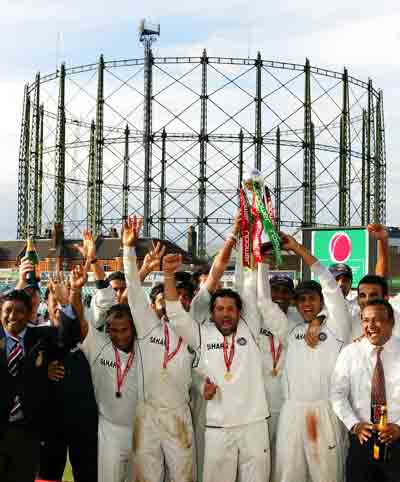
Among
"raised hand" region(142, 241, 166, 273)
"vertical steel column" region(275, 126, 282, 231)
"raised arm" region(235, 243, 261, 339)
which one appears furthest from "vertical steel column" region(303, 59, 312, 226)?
"raised arm" region(235, 243, 261, 339)

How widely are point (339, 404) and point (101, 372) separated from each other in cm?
129

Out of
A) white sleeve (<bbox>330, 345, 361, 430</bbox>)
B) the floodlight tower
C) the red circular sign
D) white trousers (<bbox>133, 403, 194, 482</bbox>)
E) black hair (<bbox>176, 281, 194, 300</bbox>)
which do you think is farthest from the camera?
the floodlight tower

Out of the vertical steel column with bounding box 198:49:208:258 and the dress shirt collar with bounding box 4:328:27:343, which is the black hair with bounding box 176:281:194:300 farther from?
the vertical steel column with bounding box 198:49:208:258

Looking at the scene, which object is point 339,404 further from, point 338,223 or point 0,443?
point 338,223

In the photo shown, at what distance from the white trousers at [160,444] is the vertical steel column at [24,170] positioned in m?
21.7

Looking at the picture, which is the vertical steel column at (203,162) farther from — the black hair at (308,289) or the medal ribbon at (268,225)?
the black hair at (308,289)

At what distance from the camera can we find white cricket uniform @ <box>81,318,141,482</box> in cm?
387

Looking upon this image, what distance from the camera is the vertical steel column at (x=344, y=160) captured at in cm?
2280

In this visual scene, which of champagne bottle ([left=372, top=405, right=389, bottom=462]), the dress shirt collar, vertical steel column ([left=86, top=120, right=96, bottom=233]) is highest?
vertical steel column ([left=86, top=120, right=96, bottom=233])

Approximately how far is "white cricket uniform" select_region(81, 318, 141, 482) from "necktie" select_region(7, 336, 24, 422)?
0.56m

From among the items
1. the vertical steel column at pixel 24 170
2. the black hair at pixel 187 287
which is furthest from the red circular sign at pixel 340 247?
the vertical steel column at pixel 24 170

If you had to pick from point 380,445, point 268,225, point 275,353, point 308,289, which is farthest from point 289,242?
point 380,445

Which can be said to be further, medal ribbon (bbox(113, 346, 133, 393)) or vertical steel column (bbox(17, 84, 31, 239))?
vertical steel column (bbox(17, 84, 31, 239))

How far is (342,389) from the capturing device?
348 cm
